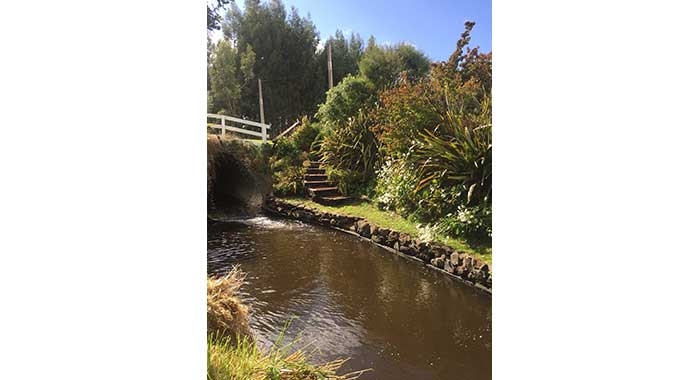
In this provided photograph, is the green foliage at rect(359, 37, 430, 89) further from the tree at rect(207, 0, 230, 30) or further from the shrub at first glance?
the tree at rect(207, 0, 230, 30)

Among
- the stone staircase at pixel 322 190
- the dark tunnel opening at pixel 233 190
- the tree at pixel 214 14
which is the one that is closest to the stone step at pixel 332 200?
the stone staircase at pixel 322 190

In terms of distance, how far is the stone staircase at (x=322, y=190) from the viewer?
2.30m

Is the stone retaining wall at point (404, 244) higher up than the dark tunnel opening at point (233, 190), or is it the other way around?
the dark tunnel opening at point (233, 190)

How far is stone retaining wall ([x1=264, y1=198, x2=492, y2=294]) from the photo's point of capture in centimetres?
203

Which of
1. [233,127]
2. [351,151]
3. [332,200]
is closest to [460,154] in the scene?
[351,151]

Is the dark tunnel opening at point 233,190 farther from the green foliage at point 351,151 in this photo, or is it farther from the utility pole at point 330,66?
the utility pole at point 330,66

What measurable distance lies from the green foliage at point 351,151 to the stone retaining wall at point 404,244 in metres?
0.21

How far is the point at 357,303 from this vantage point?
1.84 metres

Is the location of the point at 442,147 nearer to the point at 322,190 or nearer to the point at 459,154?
the point at 459,154

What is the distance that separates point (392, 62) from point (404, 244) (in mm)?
963

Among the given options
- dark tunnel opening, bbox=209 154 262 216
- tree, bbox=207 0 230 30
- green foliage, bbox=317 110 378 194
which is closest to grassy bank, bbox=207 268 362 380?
dark tunnel opening, bbox=209 154 262 216
